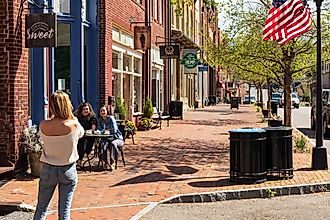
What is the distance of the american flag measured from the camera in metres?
14.7

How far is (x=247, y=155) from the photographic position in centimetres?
1048

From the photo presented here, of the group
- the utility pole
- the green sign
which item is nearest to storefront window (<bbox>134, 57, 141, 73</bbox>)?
the utility pole

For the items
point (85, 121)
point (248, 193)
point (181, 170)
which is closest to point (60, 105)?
point (248, 193)

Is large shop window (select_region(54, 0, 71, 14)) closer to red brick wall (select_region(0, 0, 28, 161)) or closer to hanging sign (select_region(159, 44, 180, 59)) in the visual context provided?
red brick wall (select_region(0, 0, 28, 161))

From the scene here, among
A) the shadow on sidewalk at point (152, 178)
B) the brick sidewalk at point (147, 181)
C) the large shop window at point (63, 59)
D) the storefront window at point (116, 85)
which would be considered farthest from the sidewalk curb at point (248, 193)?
the storefront window at point (116, 85)

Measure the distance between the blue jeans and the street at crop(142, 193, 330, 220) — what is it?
1.88 metres

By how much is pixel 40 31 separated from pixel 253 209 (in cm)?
524

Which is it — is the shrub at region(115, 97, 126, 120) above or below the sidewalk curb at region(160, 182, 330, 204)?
above

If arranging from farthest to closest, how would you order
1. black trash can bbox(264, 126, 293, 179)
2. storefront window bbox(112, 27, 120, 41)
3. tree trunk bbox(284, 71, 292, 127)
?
1. storefront window bbox(112, 27, 120, 41)
2. tree trunk bbox(284, 71, 292, 127)
3. black trash can bbox(264, 126, 293, 179)

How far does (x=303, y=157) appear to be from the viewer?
14.8 meters

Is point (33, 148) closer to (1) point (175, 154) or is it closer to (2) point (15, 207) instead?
(2) point (15, 207)

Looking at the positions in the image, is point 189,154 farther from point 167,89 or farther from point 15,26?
point 167,89

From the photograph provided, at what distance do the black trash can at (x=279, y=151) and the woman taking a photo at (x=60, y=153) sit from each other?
5.05 m

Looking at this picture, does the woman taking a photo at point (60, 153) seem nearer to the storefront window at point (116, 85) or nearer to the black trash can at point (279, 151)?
the black trash can at point (279, 151)
